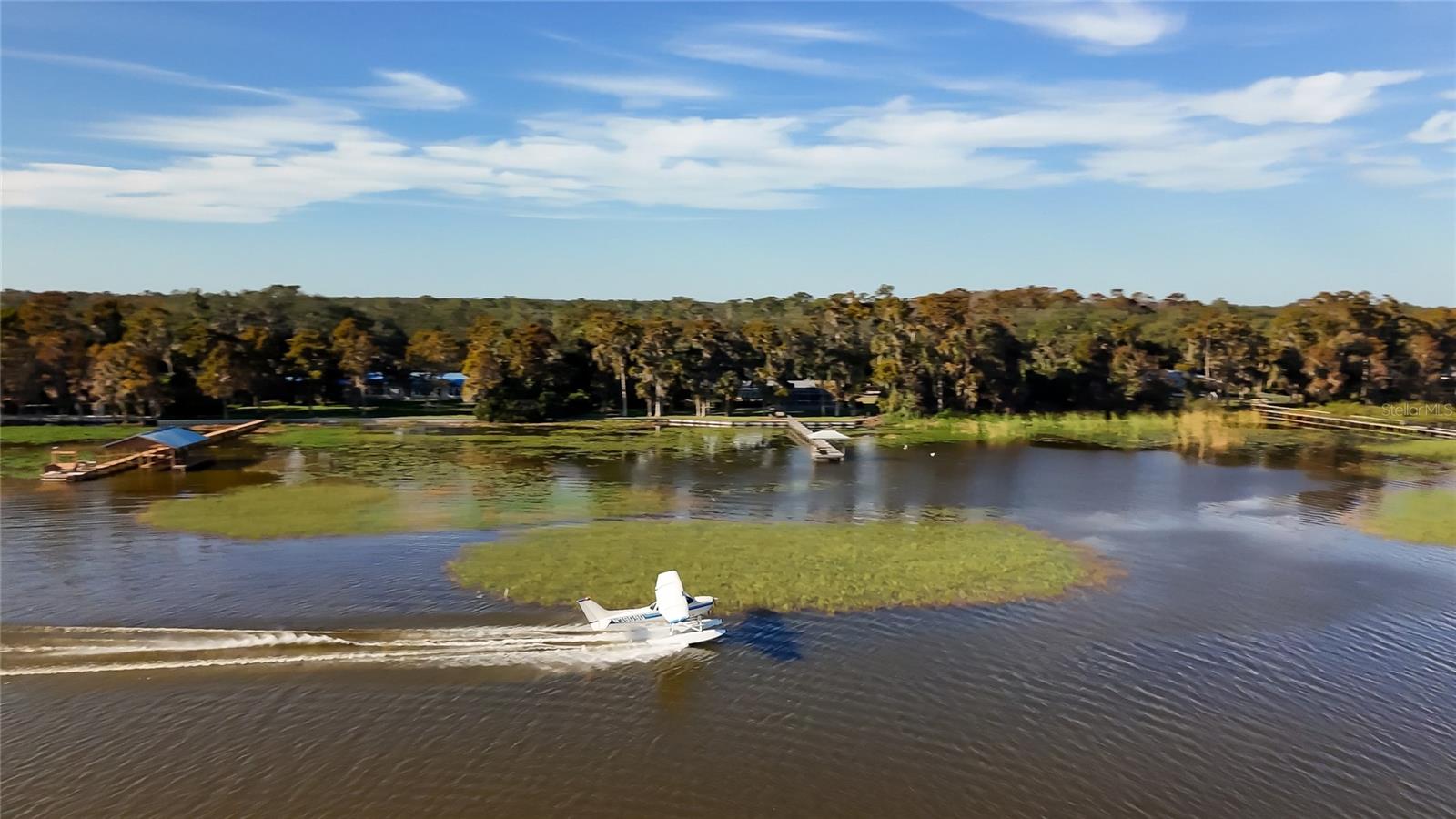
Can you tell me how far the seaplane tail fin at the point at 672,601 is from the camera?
23.5 meters

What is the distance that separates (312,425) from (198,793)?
58875mm

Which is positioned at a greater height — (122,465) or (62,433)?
(62,433)

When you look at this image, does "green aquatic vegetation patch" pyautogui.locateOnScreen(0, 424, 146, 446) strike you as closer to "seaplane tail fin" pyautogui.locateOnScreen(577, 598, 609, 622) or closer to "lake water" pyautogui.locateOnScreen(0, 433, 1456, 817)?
"lake water" pyautogui.locateOnScreen(0, 433, 1456, 817)

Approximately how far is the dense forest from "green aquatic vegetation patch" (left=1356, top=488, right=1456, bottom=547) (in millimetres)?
37310

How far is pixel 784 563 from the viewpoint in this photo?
3088 centimetres

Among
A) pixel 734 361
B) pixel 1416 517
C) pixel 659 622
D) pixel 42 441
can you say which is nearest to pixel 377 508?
pixel 659 622

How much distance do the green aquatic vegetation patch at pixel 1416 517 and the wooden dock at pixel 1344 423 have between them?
26790 millimetres

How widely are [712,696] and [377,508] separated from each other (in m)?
24.7

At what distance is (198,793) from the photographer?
1689cm

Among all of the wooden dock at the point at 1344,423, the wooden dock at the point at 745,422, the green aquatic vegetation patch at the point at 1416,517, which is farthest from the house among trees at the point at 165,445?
the wooden dock at the point at 1344,423

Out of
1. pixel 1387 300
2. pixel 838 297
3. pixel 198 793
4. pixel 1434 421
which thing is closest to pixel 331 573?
pixel 198 793

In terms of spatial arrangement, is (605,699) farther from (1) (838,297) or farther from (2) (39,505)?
(1) (838,297)

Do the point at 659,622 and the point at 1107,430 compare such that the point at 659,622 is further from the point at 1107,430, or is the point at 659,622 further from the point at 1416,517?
the point at 1107,430

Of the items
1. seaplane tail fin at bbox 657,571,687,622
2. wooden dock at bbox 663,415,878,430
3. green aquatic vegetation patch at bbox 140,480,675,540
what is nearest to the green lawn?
wooden dock at bbox 663,415,878,430
